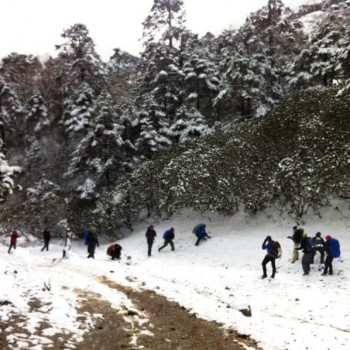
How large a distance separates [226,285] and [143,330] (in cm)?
596

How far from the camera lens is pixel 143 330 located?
31.1 feet

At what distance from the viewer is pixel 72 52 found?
44.2m

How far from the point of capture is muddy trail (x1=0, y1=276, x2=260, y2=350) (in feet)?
27.3

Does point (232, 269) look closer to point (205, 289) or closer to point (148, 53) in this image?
point (205, 289)

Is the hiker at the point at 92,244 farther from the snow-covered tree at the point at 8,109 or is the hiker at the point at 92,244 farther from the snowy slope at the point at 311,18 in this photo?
the snowy slope at the point at 311,18

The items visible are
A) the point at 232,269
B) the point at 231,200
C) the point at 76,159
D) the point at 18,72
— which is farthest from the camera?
the point at 18,72

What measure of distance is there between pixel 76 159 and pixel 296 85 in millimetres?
19702

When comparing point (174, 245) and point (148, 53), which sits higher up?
point (148, 53)

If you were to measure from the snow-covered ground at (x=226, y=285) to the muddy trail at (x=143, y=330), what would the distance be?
223mm

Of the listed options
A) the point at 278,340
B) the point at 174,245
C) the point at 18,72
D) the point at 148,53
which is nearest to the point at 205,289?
the point at 278,340

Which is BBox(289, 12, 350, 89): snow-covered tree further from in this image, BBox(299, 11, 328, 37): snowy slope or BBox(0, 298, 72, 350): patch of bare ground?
BBox(299, 11, 328, 37): snowy slope

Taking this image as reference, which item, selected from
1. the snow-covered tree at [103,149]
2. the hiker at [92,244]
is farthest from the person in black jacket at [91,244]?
the snow-covered tree at [103,149]

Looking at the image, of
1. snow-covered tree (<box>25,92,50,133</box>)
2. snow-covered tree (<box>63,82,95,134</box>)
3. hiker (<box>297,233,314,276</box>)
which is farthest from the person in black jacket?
snow-covered tree (<box>25,92,50,133</box>)

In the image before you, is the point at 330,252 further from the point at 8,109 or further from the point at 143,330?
the point at 8,109
